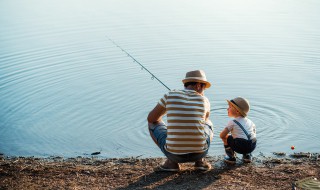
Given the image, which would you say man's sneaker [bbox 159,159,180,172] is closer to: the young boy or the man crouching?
the man crouching

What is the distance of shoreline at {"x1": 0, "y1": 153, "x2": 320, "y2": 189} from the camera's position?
4883 millimetres

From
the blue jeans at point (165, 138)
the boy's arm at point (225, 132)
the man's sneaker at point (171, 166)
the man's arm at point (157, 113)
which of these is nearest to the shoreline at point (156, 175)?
the man's sneaker at point (171, 166)

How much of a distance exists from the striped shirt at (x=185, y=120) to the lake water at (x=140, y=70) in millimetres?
1732

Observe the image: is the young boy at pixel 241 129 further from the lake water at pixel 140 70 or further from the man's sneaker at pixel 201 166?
the lake water at pixel 140 70

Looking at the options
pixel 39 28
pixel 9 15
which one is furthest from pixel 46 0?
pixel 39 28

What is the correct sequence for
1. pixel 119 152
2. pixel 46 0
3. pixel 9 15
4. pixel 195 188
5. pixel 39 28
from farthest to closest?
pixel 46 0, pixel 9 15, pixel 39 28, pixel 119 152, pixel 195 188

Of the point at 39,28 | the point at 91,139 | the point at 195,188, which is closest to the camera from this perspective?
the point at 195,188

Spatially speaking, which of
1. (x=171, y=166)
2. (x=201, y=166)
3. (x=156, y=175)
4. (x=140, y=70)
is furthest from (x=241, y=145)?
(x=140, y=70)

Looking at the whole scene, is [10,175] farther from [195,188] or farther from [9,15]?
[9,15]

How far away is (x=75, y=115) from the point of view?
838cm

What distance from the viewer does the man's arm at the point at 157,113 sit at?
4927 millimetres

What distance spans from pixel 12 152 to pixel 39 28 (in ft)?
31.8

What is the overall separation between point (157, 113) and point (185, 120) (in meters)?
0.43

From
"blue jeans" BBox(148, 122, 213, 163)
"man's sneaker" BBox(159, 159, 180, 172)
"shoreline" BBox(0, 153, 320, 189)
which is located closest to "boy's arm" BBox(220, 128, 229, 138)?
"blue jeans" BBox(148, 122, 213, 163)
